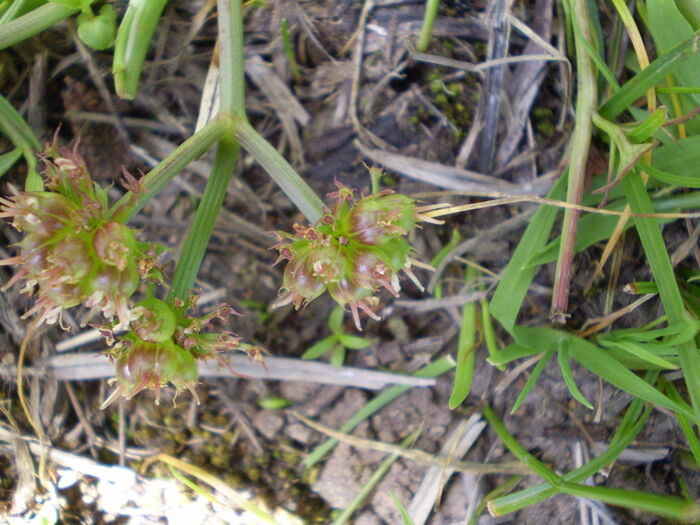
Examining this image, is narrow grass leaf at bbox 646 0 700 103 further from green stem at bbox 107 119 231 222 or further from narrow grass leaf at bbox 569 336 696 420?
green stem at bbox 107 119 231 222

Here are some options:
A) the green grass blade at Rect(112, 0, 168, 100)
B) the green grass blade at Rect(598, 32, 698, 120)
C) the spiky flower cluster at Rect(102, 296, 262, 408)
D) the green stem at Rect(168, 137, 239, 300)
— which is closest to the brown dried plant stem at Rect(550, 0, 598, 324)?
the green grass blade at Rect(598, 32, 698, 120)

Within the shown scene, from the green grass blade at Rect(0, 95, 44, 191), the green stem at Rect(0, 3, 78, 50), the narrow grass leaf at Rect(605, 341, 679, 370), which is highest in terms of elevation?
the green stem at Rect(0, 3, 78, 50)

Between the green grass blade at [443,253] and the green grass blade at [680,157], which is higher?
the green grass blade at [680,157]

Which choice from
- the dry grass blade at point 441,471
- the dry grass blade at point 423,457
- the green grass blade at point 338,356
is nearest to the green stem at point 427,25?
the green grass blade at point 338,356

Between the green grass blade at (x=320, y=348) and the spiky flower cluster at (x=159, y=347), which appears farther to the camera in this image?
the green grass blade at (x=320, y=348)

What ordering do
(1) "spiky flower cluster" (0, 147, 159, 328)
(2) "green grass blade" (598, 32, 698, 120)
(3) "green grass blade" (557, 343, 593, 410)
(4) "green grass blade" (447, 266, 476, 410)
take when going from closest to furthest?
1. (1) "spiky flower cluster" (0, 147, 159, 328)
2. (2) "green grass blade" (598, 32, 698, 120)
3. (3) "green grass blade" (557, 343, 593, 410)
4. (4) "green grass blade" (447, 266, 476, 410)

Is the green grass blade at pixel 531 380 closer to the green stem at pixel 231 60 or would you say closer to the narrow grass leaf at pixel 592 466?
the narrow grass leaf at pixel 592 466
